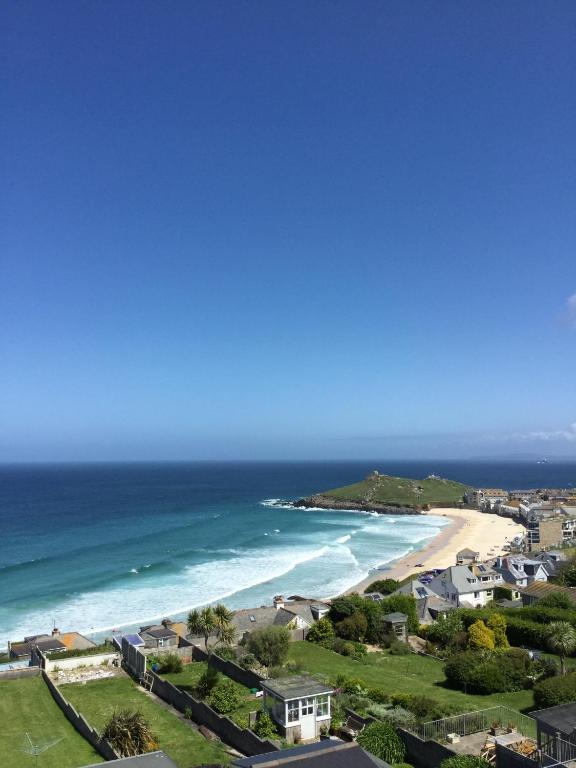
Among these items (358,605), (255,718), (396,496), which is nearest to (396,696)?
(255,718)

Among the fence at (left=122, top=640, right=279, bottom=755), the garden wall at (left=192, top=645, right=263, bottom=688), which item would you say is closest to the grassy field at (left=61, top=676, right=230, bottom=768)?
the fence at (left=122, top=640, right=279, bottom=755)

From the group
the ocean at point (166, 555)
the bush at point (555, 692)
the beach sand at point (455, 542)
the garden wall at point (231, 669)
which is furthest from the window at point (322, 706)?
the beach sand at point (455, 542)

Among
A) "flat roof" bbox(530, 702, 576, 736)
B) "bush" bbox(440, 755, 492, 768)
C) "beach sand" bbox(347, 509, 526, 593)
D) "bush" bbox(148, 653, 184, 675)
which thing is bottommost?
"beach sand" bbox(347, 509, 526, 593)

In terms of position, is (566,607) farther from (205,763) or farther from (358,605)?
(205,763)

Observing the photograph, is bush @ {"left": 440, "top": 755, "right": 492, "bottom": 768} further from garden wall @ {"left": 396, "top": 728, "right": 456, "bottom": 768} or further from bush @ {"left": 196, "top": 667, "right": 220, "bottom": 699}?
bush @ {"left": 196, "top": 667, "right": 220, "bottom": 699}

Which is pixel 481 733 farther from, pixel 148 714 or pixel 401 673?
pixel 148 714

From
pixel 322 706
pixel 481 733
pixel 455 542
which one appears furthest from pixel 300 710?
pixel 455 542
